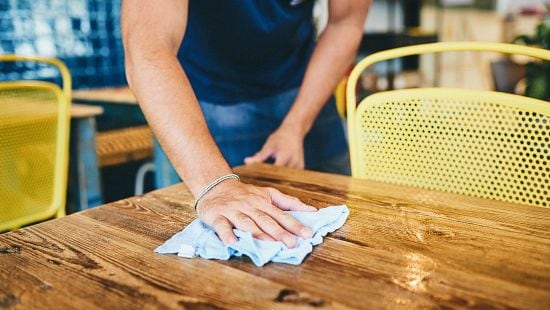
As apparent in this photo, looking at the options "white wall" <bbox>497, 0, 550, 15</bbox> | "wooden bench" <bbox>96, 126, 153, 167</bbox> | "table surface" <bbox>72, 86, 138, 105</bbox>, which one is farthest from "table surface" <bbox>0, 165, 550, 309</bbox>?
"white wall" <bbox>497, 0, 550, 15</bbox>

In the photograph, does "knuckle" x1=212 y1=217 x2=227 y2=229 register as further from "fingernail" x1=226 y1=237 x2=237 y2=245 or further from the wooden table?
the wooden table

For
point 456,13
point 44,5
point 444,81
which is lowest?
point 444,81

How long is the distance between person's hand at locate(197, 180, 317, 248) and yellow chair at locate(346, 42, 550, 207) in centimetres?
42

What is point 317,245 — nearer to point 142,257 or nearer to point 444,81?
point 142,257

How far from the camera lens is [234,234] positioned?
2.49 ft

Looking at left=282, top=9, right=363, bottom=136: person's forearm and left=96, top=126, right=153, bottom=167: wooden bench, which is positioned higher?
left=282, top=9, right=363, bottom=136: person's forearm

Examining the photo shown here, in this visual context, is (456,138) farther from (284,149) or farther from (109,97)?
(109,97)

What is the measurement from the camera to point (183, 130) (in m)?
0.97

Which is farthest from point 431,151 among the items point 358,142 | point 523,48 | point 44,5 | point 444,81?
point 444,81

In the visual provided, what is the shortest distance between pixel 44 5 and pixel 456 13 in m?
7.63

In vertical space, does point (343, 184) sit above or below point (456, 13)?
above

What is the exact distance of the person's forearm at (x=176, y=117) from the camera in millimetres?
936

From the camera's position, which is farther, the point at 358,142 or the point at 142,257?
the point at 358,142

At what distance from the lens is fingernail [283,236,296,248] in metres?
0.71
